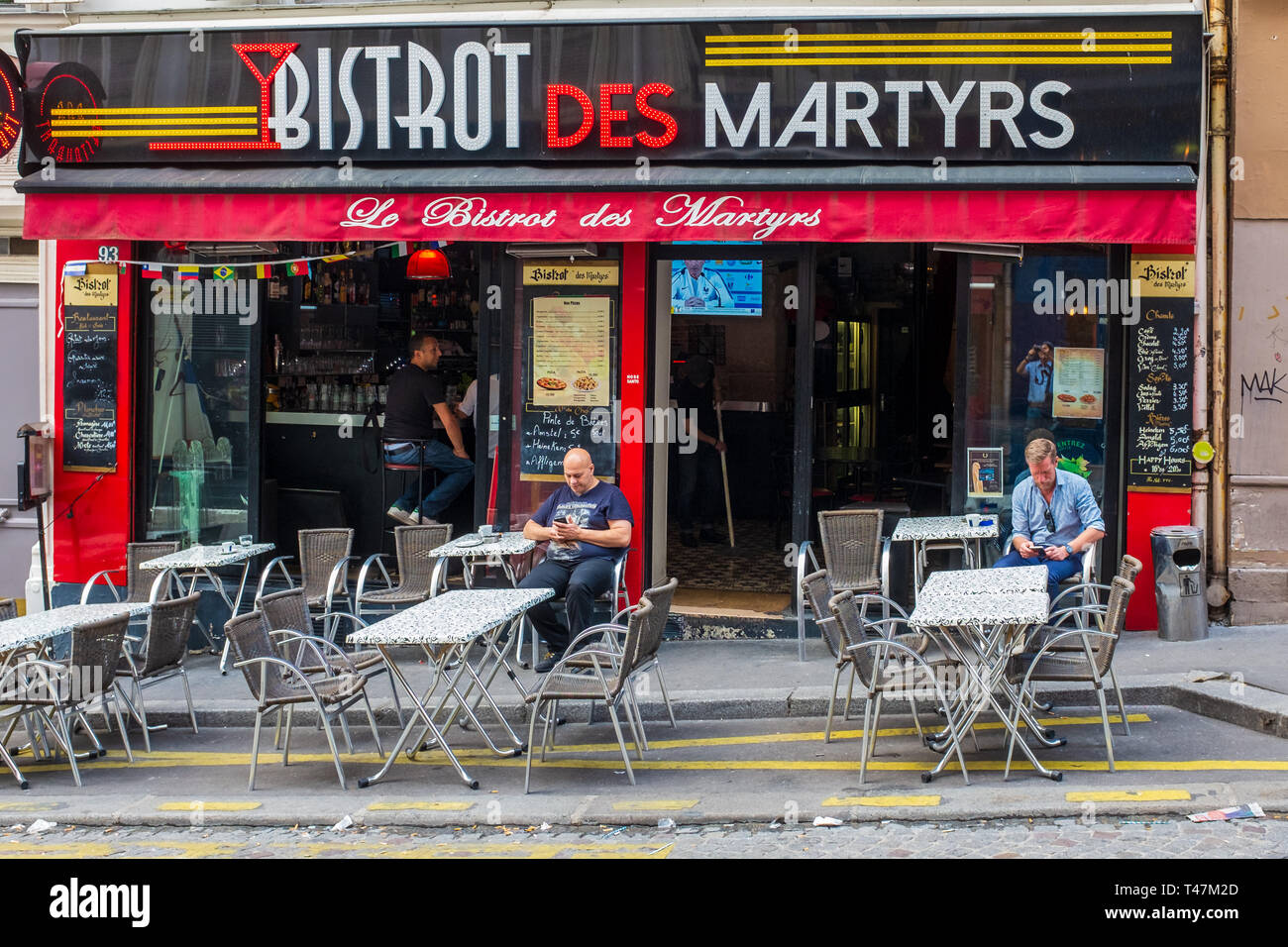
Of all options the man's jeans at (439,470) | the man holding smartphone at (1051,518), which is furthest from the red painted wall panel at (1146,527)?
the man's jeans at (439,470)

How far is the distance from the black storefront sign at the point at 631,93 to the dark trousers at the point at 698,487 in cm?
360

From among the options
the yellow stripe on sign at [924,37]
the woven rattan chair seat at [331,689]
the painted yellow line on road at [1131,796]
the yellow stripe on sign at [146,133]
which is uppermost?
the yellow stripe on sign at [924,37]

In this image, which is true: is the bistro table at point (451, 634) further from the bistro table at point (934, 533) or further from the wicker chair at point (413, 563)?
the bistro table at point (934, 533)

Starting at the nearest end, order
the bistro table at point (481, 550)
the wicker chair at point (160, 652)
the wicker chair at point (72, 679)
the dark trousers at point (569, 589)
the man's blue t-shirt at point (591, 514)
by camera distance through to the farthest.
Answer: the wicker chair at point (72, 679) < the wicker chair at point (160, 652) < the dark trousers at point (569, 589) < the man's blue t-shirt at point (591, 514) < the bistro table at point (481, 550)

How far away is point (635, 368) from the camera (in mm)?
10508

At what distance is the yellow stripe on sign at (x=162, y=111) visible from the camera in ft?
35.5

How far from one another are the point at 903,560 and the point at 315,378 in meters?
5.59

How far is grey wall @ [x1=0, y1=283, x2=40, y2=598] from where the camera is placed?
11898 mm

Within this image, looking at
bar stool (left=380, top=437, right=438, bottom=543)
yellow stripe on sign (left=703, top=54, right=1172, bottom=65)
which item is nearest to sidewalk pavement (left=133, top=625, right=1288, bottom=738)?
bar stool (left=380, top=437, right=438, bottom=543)

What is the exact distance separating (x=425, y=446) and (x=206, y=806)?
4.91 meters

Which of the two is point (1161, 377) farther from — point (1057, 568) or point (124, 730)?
point (124, 730)

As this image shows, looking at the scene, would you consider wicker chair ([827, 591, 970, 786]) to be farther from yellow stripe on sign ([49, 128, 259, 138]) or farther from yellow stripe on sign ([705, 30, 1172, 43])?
yellow stripe on sign ([49, 128, 259, 138])

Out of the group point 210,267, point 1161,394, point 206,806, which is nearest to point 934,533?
point 1161,394

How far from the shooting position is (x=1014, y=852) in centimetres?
581
